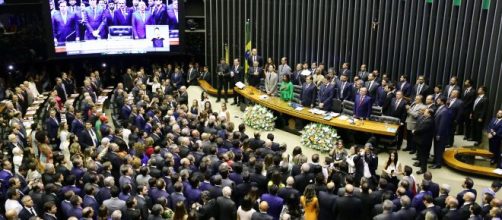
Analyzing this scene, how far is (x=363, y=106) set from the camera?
12.8 m

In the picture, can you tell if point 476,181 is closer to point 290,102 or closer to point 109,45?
point 290,102

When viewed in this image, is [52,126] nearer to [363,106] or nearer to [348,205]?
[363,106]

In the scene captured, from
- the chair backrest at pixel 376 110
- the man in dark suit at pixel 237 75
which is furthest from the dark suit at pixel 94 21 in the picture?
the chair backrest at pixel 376 110

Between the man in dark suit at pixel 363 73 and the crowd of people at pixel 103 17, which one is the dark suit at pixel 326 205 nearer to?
the man in dark suit at pixel 363 73

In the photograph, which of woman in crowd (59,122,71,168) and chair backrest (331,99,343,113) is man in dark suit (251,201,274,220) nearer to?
woman in crowd (59,122,71,168)

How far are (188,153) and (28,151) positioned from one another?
2.92 meters

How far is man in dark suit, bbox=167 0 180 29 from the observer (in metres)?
19.1

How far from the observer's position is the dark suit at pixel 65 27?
17625 millimetres

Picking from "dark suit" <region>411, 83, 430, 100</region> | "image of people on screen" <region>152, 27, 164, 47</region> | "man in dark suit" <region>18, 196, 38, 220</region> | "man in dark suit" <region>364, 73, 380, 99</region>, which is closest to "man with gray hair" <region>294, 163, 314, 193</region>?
"man in dark suit" <region>18, 196, 38, 220</region>

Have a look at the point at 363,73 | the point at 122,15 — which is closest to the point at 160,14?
the point at 122,15

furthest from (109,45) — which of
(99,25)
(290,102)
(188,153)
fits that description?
(188,153)

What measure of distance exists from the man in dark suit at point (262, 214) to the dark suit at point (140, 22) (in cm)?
1282

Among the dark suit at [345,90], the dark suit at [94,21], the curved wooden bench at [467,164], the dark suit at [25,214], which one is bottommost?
the curved wooden bench at [467,164]

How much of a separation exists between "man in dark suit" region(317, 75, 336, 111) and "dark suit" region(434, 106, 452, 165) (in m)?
2.72
